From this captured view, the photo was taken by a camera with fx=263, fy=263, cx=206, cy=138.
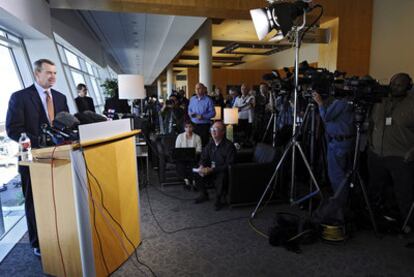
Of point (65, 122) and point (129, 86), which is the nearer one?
point (65, 122)

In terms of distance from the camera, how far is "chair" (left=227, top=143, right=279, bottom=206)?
10.4 feet

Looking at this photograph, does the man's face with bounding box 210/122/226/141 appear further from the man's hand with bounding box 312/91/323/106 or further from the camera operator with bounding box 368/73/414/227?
the camera operator with bounding box 368/73/414/227

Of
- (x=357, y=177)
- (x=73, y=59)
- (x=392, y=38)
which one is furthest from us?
(x=73, y=59)

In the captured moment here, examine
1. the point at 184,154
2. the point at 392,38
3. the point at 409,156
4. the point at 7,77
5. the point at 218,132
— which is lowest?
the point at 184,154

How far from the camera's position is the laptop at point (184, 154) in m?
3.85

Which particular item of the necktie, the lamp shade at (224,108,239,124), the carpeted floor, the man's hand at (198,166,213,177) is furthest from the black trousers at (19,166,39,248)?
the lamp shade at (224,108,239,124)

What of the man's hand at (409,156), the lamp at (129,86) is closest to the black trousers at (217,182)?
the lamp at (129,86)

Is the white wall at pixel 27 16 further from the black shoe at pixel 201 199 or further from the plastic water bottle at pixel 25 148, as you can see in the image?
the black shoe at pixel 201 199

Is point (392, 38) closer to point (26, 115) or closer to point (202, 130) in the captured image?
point (202, 130)

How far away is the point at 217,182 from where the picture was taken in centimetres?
332

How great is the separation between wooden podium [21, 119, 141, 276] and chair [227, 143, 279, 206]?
1.43 meters

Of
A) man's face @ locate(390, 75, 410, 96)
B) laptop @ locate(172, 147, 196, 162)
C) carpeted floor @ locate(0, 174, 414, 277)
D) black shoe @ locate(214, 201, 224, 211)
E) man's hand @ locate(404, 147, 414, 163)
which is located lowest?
carpeted floor @ locate(0, 174, 414, 277)

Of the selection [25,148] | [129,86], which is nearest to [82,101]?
[129,86]

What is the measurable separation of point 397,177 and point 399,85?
894mm
